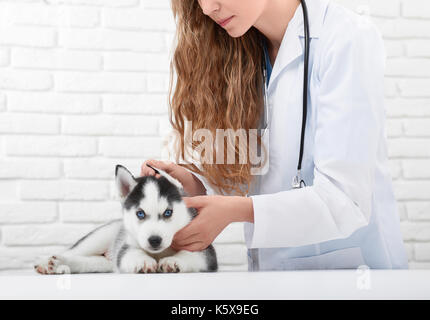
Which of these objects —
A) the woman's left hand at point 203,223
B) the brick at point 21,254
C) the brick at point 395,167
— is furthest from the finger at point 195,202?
the brick at point 395,167

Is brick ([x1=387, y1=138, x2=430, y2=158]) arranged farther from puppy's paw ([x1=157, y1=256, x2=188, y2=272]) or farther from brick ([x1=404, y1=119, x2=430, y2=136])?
puppy's paw ([x1=157, y1=256, x2=188, y2=272])

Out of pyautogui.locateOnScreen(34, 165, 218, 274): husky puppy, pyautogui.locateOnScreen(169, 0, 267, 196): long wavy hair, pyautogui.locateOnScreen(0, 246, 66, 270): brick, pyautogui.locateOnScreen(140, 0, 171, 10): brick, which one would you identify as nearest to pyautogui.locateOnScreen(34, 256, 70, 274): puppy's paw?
pyautogui.locateOnScreen(34, 165, 218, 274): husky puppy

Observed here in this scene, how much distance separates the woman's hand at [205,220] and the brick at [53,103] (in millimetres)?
675

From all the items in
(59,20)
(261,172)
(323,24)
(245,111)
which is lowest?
(261,172)

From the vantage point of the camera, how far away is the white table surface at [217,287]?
54 cm

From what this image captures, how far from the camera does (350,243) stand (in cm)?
86

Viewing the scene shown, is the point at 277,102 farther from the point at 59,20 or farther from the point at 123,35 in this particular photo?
the point at 59,20

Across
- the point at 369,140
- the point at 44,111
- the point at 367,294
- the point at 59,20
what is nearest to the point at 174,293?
the point at 367,294

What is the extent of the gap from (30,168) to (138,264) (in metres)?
0.74

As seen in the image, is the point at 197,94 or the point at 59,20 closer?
the point at 197,94

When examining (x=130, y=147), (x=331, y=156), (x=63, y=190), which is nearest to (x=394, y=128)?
(x=331, y=156)

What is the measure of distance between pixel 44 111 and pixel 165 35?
1.40 ft

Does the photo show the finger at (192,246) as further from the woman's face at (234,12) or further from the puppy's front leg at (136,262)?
the woman's face at (234,12)

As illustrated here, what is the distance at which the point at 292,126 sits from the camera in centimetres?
88
